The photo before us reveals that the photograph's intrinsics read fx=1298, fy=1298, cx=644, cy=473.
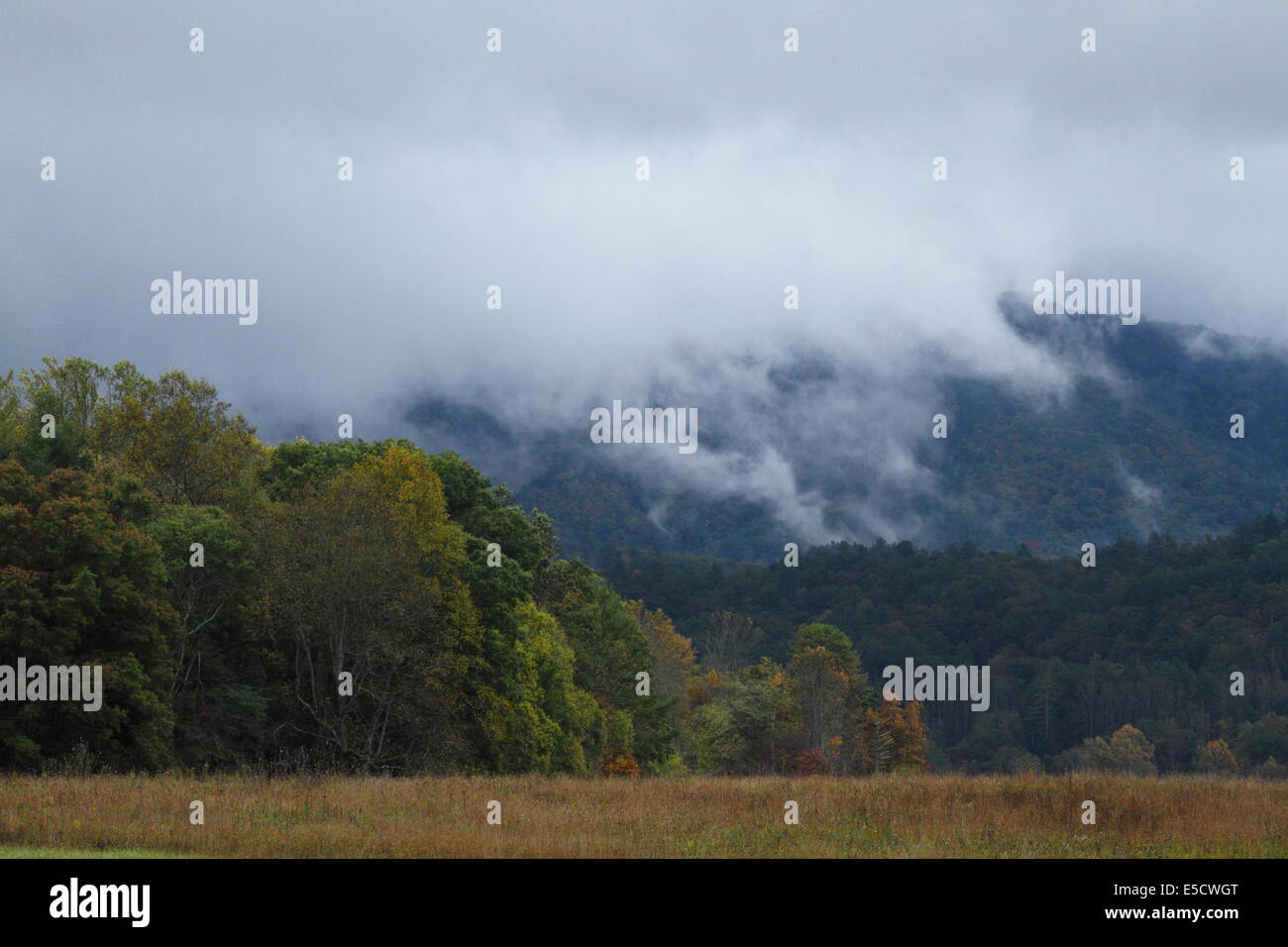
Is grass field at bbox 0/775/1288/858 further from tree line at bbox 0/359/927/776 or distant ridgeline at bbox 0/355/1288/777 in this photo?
tree line at bbox 0/359/927/776

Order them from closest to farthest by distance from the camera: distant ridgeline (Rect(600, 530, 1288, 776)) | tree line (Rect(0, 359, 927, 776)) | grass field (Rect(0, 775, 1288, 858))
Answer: grass field (Rect(0, 775, 1288, 858))
tree line (Rect(0, 359, 927, 776))
distant ridgeline (Rect(600, 530, 1288, 776))

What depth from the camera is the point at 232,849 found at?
19.2 metres

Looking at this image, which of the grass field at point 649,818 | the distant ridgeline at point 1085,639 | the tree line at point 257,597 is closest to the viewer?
the grass field at point 649,818

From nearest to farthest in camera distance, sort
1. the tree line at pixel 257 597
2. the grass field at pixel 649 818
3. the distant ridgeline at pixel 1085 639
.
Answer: the grass field at pixel 649 818, the tree line at pixel 257 597, the distant ridgeline at pixel 1085 639

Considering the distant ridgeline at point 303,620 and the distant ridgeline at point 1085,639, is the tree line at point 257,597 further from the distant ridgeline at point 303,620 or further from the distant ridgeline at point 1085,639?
the distant ridgeline at point 1085,639

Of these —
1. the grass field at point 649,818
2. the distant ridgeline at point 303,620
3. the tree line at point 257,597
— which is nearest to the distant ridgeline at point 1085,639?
the distant ridgeline at point 303,620

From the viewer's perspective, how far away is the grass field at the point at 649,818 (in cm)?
1962

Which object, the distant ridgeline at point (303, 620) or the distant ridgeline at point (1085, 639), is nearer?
the distant ridgeline at point (303, 620)

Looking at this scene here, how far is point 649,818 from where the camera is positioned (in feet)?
76.9

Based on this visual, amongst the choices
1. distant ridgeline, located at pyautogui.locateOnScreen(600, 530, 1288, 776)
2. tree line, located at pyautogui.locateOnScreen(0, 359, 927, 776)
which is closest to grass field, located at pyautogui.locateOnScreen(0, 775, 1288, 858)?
tree line, located at pyautogui.locateOnScreen(0, 359, 927, 776)

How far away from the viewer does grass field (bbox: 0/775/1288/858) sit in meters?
19.6

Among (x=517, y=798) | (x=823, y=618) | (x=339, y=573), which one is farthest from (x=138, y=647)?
(x=823, y=618)

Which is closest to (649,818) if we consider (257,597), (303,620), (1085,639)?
(303,620)
